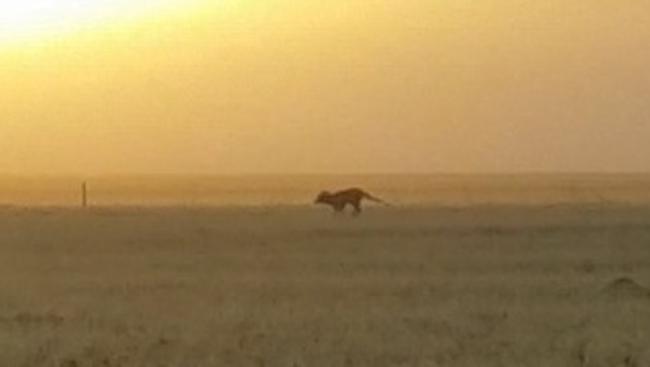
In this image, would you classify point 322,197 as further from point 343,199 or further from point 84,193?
point 84,193

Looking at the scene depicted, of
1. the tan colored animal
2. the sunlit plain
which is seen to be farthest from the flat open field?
the sunlit plain

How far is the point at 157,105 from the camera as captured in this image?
1091mm

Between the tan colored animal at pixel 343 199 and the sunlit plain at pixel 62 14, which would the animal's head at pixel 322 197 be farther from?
the sunlit plain at pixel 62 14

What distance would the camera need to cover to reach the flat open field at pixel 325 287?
628mm

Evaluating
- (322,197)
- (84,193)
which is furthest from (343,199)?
(84,193)

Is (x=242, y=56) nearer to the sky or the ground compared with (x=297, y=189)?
nearer to the sky

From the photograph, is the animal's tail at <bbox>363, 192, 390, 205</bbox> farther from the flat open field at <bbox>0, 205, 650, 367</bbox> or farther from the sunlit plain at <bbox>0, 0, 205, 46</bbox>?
the sunlit plain at <bbox>0, 0, 205, 46</bbox>

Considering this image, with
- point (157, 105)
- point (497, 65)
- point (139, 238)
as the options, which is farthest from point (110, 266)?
point (497, 65)

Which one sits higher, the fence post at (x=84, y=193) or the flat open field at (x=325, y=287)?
the fence post at (x=84, y=193)

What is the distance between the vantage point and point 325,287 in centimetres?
74

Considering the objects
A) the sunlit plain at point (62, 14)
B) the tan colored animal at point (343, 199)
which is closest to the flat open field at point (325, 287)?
the tan colored animal at point (343, 199)

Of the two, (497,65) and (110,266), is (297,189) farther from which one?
(110,266)

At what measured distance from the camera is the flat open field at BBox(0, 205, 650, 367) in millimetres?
628

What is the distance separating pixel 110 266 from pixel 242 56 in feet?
1.13
